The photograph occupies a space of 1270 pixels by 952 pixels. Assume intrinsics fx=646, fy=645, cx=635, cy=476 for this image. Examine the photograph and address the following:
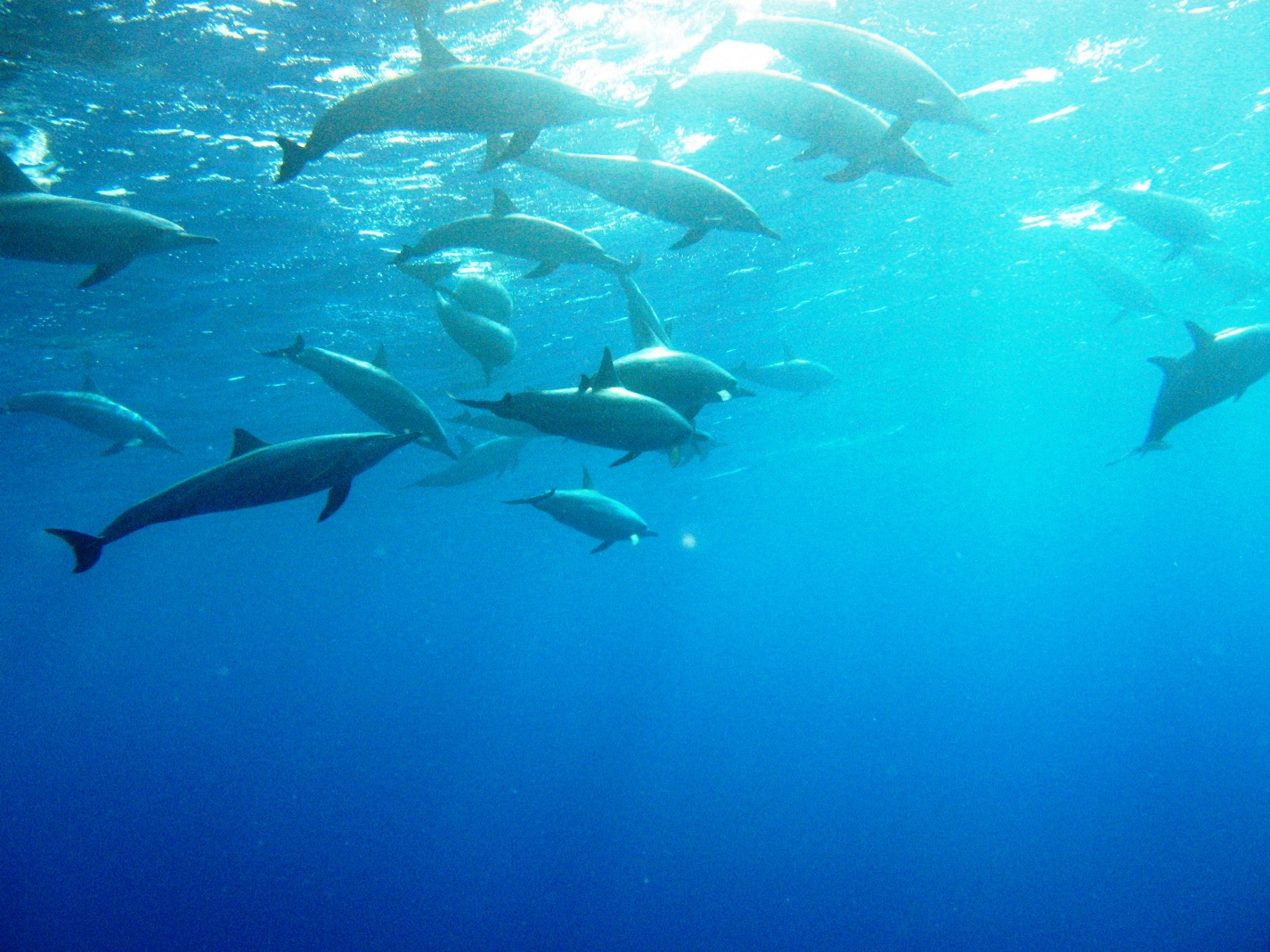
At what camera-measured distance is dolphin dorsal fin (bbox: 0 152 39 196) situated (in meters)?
4.22

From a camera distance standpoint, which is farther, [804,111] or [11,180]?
[11,180]

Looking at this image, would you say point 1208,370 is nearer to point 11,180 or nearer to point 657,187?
point 657,187

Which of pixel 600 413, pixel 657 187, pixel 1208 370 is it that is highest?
pixel 657 187

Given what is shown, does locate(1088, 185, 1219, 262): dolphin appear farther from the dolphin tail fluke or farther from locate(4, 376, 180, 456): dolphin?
locate(4, 376, 180, 456): dolphin

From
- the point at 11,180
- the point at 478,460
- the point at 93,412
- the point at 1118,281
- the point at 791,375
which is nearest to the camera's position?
the point at 11,180

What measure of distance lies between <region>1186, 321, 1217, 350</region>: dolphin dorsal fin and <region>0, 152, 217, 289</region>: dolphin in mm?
6418

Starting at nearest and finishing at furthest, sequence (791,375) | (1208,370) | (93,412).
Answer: (1208,370), (93,412), (791,375)

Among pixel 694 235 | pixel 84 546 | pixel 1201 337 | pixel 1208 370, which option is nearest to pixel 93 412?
pixel 84 546

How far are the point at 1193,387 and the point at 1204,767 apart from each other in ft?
128

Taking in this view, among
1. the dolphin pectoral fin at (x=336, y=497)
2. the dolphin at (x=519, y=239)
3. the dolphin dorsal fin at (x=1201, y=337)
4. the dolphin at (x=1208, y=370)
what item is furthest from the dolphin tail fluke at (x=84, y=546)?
the dolphin dorsal fin at (x=1201, y=337)

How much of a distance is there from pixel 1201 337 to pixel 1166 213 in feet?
12.6

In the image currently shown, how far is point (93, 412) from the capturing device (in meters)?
7.53

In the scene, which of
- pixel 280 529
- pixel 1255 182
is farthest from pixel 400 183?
pixel 280 529

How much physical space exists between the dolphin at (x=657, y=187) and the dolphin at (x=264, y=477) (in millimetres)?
2246
